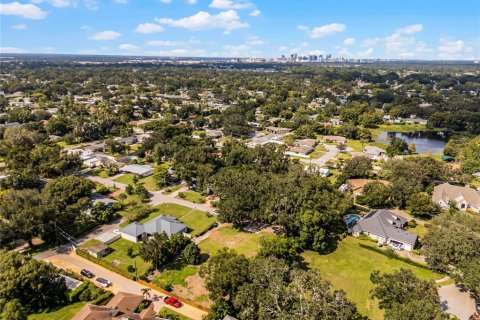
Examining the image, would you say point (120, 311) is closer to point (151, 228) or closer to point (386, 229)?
point (151, 228)

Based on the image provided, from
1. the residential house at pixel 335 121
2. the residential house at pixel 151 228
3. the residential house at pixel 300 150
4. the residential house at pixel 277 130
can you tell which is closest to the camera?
the residential house at pixel 151 228

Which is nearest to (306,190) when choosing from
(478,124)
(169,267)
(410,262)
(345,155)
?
(410,262)

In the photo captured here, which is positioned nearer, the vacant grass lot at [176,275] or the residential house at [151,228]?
the vacant grass lot at [176,275]

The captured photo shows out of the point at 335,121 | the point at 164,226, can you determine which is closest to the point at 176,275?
the point at 164,226

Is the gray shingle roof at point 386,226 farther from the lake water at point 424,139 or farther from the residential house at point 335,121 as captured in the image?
the residential house at point 335,121

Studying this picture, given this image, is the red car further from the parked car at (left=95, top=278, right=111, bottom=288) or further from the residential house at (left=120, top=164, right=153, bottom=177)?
the residential house at (left=120, top=164, right=153, bottom=177)

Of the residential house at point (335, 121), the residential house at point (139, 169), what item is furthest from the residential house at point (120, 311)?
the residential house at point (335, 121)
